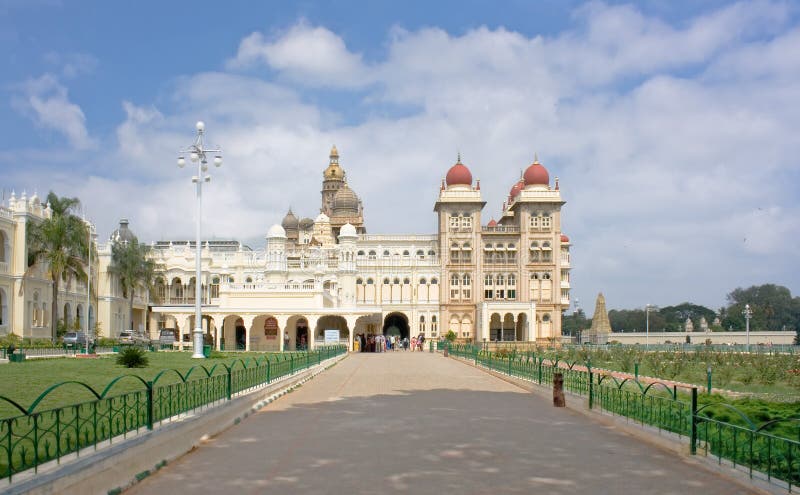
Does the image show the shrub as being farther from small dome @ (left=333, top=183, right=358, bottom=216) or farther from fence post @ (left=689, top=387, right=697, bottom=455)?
small dome @ (left=333, top=183, right=358, bottom=216)

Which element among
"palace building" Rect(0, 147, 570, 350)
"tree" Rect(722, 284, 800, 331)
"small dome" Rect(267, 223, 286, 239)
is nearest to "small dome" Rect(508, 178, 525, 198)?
A: "palace building" Rect(0, 147, 570, 350)

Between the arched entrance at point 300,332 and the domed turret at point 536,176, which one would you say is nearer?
the arched entrance at point 300,332

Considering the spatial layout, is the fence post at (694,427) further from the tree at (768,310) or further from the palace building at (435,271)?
the tree at (768,310)

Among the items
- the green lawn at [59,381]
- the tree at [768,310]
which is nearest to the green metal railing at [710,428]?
the green lawn at [59,381]

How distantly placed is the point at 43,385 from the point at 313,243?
2164 inches

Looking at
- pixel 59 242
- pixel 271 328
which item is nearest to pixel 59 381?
pixel 59 242

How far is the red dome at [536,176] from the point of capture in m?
67.0

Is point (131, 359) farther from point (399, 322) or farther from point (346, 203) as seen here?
point (346, 203)

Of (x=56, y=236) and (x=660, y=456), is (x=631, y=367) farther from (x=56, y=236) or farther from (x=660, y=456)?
(x=56, y=236)

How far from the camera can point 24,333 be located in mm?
42656

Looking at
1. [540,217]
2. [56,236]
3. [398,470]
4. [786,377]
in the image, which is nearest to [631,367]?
[786,377]

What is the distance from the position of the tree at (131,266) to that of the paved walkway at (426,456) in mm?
43316

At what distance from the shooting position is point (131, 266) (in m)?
54.6

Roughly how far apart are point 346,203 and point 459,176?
18.4 meters
